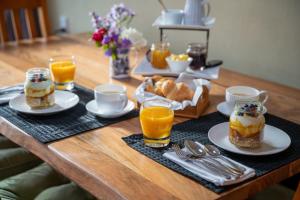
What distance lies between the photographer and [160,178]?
1.04m

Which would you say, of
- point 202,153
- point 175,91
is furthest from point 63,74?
point 202,153

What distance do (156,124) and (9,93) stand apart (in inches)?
27.2

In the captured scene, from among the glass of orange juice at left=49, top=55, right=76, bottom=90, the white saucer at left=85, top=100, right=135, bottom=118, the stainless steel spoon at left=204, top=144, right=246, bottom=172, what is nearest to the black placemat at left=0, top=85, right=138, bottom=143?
the white saucer at left=85, top=100, right=135, bottom=118

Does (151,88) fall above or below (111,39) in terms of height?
below

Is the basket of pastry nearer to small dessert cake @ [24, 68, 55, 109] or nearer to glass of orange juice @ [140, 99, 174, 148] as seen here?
glass of orange juice @ [140, 99, 174, 148]

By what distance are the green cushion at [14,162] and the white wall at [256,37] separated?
3.72 feet

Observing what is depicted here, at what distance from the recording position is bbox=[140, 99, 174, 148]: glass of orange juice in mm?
1197

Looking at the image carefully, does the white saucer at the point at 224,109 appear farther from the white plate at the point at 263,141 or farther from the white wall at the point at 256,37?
the white wall at the point at 256,37

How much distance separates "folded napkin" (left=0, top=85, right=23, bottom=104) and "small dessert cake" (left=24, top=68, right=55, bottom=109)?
15 centimetres

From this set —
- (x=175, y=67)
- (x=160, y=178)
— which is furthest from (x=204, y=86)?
(x=160, y=178)

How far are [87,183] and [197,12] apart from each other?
1081 millimetres

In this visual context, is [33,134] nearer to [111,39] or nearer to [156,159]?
Result: [156,159]

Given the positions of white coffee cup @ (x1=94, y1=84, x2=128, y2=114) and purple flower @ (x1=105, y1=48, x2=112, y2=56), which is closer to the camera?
white coffee cup @ (x1=94, y1=84, x2=128, y2=114)

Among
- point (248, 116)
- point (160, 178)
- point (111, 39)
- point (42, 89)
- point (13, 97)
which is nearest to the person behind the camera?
point (160, 178)
